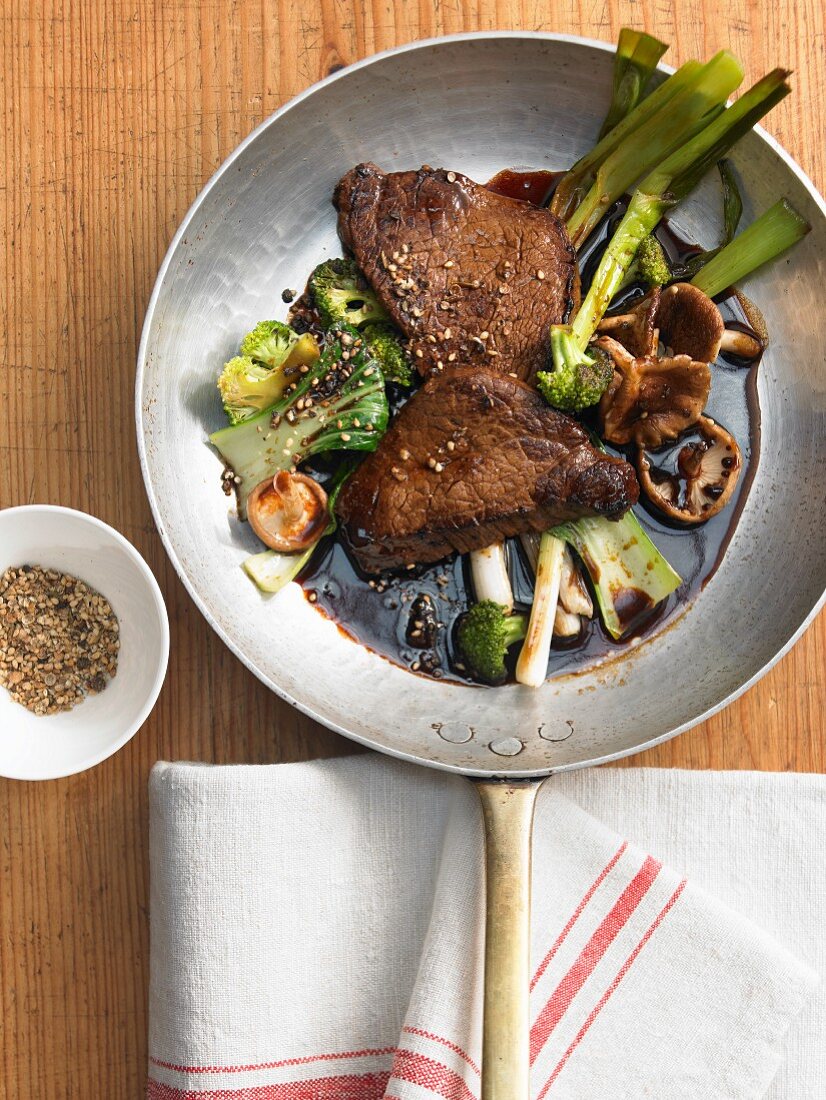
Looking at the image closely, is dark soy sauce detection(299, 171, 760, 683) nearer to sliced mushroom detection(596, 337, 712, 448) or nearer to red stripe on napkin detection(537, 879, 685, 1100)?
sliced mushroom detection(596, 337, 712, 448)

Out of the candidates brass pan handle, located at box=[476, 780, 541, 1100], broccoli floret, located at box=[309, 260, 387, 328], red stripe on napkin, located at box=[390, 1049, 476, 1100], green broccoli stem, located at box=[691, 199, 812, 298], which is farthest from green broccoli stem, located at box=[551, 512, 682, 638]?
red stripe on napkin, located at box=[390, 1049, 476, 1100]

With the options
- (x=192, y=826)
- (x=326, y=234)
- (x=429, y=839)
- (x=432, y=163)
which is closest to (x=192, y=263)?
(x=326, y=234)

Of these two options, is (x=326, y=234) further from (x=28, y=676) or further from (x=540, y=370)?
(x=28, y=676)

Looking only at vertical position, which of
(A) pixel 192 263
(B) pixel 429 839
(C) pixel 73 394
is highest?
(A) pixel 192 263

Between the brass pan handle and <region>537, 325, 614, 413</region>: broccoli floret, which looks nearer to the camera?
the brass pan handle

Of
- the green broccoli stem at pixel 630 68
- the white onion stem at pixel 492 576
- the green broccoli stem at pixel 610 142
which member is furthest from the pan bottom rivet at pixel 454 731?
the green broccoli stem at pixel 630 68

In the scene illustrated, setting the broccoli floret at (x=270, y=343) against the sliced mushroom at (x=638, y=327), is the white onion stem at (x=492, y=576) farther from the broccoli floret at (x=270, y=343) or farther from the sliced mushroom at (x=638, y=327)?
the broccoli floret at (x=270, y=343)
